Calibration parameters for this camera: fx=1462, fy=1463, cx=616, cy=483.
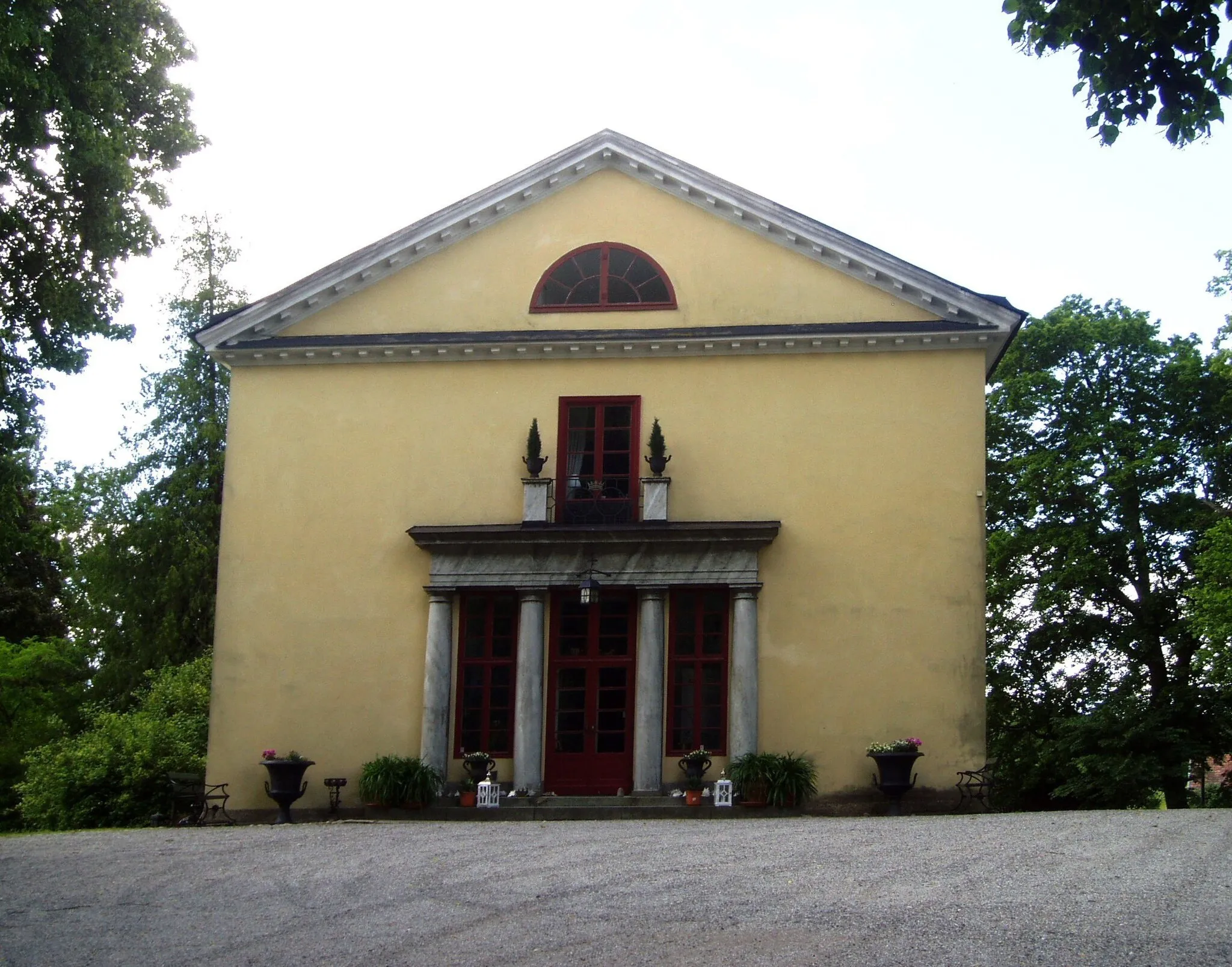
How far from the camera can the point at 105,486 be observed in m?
35.2

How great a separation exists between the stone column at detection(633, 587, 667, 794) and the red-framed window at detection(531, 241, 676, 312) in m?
4.48

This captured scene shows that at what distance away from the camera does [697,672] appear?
20.8 m

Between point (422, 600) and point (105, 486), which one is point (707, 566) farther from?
point (105, 486)

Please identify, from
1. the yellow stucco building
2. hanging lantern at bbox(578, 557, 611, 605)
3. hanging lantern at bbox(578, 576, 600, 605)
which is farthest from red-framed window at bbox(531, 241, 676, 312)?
hanging lantern at bbox(578, 576, 600, 605)

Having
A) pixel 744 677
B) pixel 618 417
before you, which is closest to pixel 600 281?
pixel 618 417

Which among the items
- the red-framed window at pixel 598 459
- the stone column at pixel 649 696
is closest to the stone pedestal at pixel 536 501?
the red-framed window at pixel 598 459

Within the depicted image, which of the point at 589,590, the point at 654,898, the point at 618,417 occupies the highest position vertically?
the point at 618,417

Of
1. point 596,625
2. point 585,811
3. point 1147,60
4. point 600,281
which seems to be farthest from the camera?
point 600,281

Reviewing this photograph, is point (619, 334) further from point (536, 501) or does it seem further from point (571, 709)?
point (571, 709)

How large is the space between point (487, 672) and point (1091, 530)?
15.5 meters

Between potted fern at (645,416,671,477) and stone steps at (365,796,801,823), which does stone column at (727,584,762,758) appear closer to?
stone steps at (365,796,801,823)

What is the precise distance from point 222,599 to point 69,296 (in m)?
4.92

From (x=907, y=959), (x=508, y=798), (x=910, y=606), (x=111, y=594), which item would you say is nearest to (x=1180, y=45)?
(x=907, y=959)

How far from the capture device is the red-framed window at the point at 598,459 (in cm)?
2130
